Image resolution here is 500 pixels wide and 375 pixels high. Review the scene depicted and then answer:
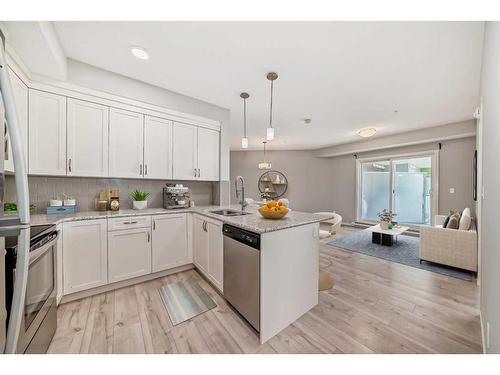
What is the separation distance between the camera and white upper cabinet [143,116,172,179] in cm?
274

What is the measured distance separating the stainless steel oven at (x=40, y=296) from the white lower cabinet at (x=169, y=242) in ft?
3.35

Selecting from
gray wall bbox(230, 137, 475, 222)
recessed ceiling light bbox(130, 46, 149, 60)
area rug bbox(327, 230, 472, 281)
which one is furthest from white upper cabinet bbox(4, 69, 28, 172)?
gray wall bbox(230, 137, 475, 222)

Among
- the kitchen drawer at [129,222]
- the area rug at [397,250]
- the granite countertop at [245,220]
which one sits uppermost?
the granite countertop at [245,220]

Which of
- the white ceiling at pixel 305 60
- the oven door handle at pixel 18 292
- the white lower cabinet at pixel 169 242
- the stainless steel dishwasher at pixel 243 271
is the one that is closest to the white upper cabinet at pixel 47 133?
the white ceiling at pixel 305 60

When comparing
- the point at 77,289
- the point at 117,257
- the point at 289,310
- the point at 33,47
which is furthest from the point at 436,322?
the point at 33,47

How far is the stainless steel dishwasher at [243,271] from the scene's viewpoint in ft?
5.08

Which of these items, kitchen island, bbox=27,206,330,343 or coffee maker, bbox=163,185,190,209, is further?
coffee maker, bbox=163,185,190,209

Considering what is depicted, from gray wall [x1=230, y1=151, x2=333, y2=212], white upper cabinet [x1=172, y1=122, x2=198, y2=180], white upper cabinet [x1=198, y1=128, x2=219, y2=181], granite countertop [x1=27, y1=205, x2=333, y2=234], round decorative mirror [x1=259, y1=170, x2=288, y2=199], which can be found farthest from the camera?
round decorative mirror [x1=259, y1=170, x2=288, y2=199]

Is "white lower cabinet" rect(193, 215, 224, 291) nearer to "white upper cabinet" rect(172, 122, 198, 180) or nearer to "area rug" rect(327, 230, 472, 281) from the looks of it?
"white upper cabinet" rect(172, 122, 198, 180)

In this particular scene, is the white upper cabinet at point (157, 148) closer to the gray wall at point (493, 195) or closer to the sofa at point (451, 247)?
the gray wall at point (493, 195)

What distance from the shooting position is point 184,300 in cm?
208

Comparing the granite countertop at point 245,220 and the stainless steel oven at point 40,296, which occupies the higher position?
the granite countertop at point 245,220

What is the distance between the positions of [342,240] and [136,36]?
484cm
